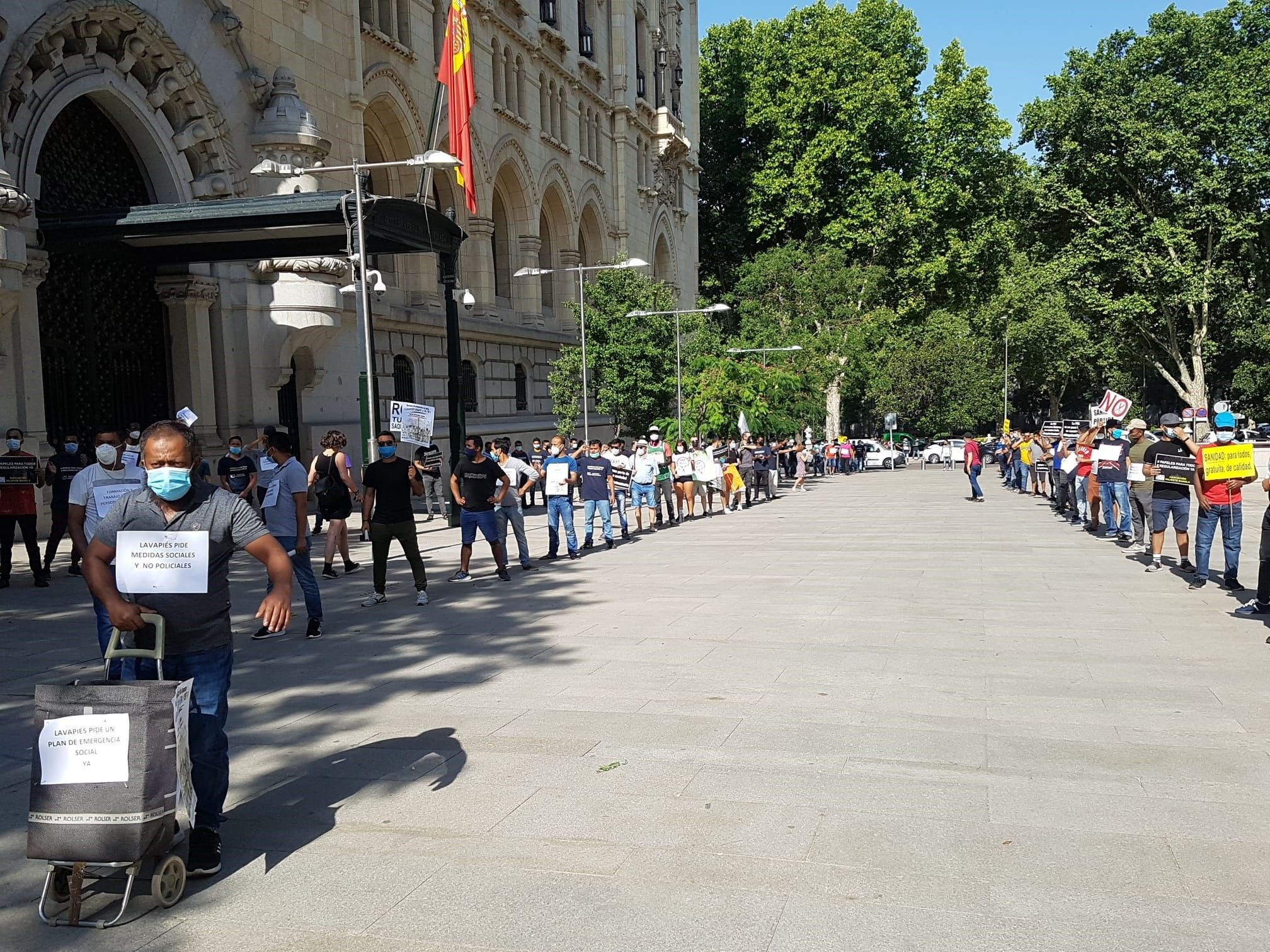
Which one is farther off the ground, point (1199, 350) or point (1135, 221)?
point (1135, 221)

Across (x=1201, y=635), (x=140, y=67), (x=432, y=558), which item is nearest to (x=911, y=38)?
(x=140, y=67)

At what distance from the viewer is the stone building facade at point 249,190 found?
16.9 metres

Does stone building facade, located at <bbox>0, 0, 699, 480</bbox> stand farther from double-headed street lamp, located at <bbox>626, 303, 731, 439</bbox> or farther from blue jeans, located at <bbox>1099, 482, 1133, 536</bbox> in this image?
blue jeans, located at <bbox>1099, 482, 1133, 536</bbox>

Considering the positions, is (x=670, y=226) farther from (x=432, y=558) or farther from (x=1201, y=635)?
(x=1201, y=635)

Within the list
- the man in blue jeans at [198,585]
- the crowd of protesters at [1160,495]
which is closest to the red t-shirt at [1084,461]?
the crowd of protesters at [1160,495]

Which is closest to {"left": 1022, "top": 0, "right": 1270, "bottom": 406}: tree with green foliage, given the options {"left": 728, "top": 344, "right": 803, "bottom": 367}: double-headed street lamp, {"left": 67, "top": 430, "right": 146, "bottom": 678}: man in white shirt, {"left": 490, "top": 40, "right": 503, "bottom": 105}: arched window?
{"left": 728, "top": 344, "right": 803, "bottom": 367}: double-headed street lamp

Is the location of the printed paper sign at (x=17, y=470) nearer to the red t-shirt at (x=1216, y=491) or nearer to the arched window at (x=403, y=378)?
the red t-shirt at (x=1216, y=491)

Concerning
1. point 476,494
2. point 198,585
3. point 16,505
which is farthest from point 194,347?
point 198,585

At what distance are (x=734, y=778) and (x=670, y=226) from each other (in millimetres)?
45814

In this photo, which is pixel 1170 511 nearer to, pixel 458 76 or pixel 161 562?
pixel 161 562

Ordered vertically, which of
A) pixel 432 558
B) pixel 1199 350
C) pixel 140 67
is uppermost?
pixel 140 67

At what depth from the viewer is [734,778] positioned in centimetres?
558

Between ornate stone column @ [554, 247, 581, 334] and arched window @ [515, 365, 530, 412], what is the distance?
8.66ft

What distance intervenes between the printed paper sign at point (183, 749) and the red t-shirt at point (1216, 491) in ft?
33.6
